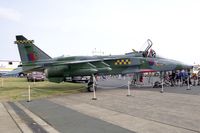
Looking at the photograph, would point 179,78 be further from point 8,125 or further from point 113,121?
point 8,125

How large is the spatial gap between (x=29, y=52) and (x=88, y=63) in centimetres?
582

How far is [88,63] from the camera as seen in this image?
20.1m

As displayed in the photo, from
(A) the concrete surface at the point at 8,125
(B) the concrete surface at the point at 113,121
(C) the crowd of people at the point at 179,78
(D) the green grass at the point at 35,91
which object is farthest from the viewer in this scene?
(C) the crowd of people at the point at 179,78

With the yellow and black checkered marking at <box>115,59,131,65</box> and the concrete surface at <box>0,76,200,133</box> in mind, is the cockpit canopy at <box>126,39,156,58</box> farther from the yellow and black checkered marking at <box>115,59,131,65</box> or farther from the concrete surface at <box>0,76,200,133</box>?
the concrete surface at <box>0,76,200,133</box>

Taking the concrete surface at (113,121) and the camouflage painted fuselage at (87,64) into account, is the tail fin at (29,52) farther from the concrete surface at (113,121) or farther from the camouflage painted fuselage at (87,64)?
the concrete surface at (113,121)

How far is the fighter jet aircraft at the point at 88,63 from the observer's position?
20.1 metres

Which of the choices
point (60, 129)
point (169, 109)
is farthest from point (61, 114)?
point (169, 109)

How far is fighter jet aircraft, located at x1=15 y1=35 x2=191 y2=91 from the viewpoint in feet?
65.9

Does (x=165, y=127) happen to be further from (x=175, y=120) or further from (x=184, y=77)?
(x=184, y=77)

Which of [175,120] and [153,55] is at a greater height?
[153,55]

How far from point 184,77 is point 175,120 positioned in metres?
17.6

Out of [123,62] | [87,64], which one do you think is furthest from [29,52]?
[123,62]

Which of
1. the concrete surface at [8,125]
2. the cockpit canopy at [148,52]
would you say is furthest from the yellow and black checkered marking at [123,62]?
the concrete surface at [8,125]

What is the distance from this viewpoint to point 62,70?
20.1 m
